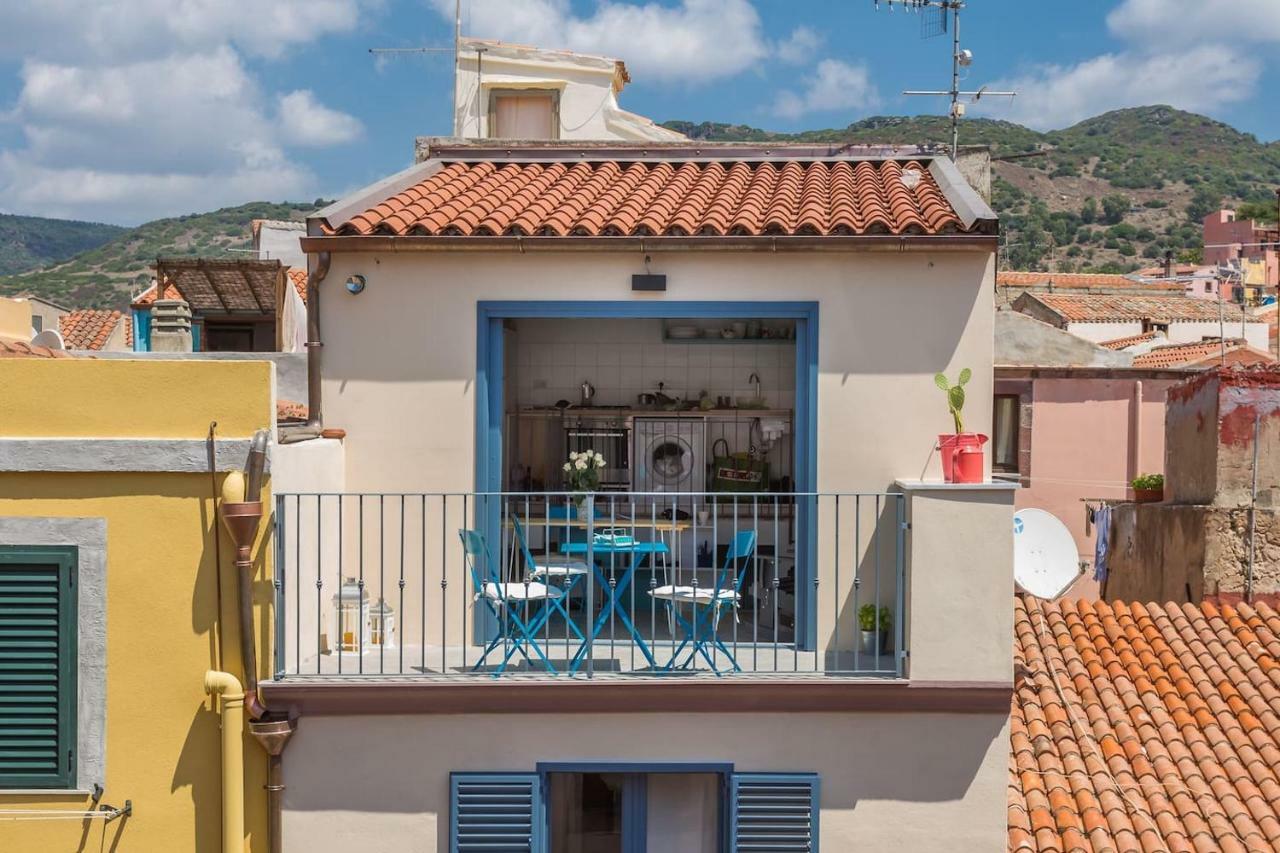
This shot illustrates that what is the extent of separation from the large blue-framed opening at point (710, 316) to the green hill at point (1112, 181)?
54.5 m

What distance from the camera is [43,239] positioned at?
248 ft

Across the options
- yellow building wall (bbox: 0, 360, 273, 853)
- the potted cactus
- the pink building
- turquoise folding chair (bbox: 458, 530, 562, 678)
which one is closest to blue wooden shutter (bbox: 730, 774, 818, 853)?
turquoise folding chair (bbox: 458, 530, 562, 678)

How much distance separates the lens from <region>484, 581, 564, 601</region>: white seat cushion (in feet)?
27.1

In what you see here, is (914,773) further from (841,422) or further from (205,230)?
(205,230)

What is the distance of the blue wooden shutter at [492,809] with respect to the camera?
8078 mm

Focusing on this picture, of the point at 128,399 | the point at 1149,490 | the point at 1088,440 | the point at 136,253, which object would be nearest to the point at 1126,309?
the point at 1088,440

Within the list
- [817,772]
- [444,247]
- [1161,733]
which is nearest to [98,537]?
[444,247]

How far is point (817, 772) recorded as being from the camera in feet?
26.6

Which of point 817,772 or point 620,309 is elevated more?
point 620,309

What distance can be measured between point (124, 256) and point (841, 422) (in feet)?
199

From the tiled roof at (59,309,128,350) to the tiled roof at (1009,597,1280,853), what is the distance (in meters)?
22.0

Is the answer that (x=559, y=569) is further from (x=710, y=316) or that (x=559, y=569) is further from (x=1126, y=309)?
(x=1126, y=309)

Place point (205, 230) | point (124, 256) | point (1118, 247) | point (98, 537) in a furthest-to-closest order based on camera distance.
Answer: point (1118, 247)
point (205, 230)
point (124, 256)
point (98, 537)

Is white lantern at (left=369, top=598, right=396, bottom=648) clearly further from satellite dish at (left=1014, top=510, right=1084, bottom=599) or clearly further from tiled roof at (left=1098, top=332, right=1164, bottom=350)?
tiled roof at (left=1098, top=332, right=1164, bottom=350)
